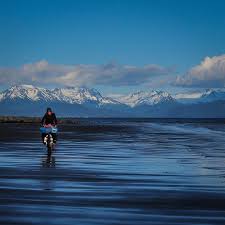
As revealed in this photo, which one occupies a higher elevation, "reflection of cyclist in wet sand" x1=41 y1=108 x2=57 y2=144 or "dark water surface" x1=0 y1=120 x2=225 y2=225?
"reflection of cyclist in wet sand" x1=41 y1=108 x2=57 y2=144

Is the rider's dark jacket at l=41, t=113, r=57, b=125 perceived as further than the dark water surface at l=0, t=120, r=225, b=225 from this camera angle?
Yes

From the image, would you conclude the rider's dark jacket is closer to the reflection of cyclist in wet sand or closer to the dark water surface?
the reflection of cyclist in wet sand

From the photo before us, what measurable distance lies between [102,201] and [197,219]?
8.81 feet

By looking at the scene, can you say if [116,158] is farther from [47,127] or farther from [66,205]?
[66,205]

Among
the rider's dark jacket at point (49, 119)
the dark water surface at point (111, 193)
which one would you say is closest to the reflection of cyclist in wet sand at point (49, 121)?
the rider's dark jacket at point (49, 119)

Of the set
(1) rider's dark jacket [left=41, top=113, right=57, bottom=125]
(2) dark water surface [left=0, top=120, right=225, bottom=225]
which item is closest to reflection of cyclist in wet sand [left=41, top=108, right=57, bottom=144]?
(1) rider's dark jacket [left=41, top=113, right=57, bottom=125]

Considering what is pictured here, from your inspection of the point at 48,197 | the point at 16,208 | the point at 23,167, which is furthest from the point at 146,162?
the point at 16,208

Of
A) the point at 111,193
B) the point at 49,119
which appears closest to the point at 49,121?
the point at 49,119

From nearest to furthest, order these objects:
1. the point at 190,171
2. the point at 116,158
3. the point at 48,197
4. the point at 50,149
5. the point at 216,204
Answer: the point at 216,204 → the point at 48,197 → the point at 190,171 → the point at 116,158 → the point at 50,149

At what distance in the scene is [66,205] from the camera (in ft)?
38.9

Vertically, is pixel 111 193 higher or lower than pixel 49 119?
lower

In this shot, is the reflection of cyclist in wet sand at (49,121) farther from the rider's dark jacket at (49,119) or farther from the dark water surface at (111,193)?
the dark water surface at (111,193)

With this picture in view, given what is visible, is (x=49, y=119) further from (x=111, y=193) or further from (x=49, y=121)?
(x=111, y=193)

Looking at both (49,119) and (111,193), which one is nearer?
(111,193)
